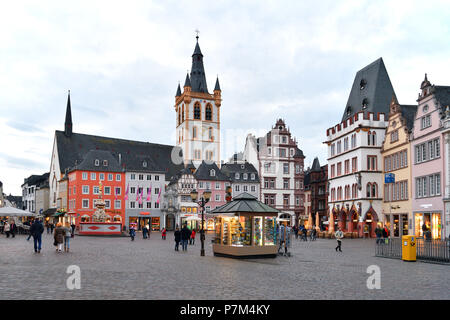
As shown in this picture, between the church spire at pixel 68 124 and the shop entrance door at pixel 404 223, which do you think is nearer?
the shop entrance door at pixel 404 223

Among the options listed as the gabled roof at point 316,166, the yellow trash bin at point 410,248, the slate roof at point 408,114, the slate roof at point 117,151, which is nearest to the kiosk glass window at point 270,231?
the yellow trash bin at point 410,248

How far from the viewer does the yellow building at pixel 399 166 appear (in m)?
50.0

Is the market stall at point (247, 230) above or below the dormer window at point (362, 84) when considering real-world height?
below

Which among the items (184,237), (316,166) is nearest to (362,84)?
(316,166)

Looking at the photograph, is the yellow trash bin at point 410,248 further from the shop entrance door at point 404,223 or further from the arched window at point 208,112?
the arched window at point 208,112

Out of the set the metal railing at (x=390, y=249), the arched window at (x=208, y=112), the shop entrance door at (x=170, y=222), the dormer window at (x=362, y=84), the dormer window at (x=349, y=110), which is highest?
the arched window at (x=208, y=112)

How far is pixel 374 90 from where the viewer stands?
59094 mm

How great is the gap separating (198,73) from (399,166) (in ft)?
231

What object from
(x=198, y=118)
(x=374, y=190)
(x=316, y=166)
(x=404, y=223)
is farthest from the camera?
(x=198, y=118)

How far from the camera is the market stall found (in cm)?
2427

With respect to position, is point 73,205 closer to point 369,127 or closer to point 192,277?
point 369,127

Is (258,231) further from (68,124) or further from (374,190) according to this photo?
(68,124)

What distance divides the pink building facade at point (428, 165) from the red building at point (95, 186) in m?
51.3

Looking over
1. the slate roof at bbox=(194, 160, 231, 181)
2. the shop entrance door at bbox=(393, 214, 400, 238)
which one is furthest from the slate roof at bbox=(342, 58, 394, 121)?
the slate roof at bbox=(194, 160, 231, 181)
